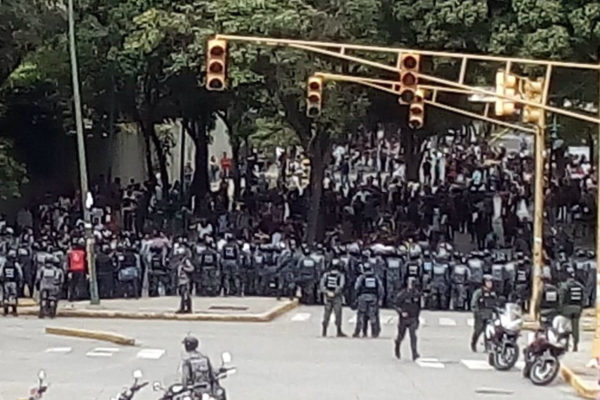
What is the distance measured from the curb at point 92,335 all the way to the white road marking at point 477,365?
6.53 metres

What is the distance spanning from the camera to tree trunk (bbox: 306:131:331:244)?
147 feet

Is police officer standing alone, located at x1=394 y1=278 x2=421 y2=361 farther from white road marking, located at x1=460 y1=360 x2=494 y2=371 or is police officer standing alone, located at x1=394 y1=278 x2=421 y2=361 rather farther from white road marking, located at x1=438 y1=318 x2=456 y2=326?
white road marking, located at x1=438 y1=318 x2=456 y2=326

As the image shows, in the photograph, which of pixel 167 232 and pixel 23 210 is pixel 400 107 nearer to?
pixel 167 232

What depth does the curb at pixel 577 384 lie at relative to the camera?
23.1 m

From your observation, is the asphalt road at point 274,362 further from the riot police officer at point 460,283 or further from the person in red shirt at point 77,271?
the person in red shirt at point 77,271

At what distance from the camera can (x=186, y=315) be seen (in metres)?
34.8

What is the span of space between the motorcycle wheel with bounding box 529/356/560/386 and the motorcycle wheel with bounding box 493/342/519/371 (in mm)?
1641

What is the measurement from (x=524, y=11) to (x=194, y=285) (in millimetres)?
11278

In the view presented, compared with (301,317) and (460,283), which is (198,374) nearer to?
(301,317)

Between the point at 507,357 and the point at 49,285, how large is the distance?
12.3 m

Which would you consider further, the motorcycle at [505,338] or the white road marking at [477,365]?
the white road marking at [477,365]

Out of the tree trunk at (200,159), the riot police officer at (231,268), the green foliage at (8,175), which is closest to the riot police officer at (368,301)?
the riot police officer at (231,268)

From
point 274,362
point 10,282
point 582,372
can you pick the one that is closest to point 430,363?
point 274,362

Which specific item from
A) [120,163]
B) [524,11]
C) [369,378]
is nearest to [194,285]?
[524,11]
